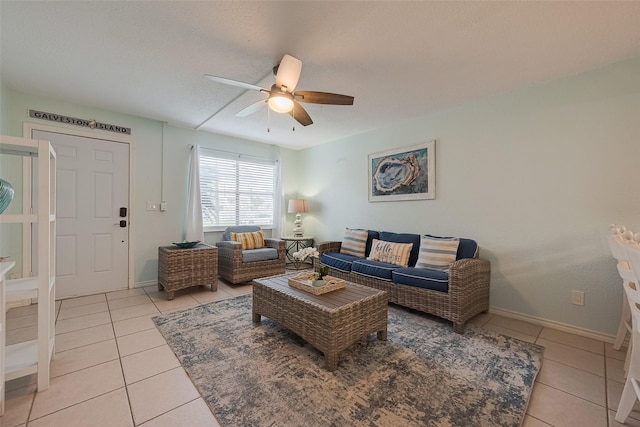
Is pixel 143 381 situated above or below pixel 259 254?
below

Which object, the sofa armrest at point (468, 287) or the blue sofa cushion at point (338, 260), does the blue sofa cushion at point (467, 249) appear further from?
the blue sofa cushion at point (338, 260)

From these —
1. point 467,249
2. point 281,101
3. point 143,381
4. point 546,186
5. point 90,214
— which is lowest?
point 143,381

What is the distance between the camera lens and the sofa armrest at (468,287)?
7.57 ft

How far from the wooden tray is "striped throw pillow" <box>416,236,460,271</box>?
1.12 meters

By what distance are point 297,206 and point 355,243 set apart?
156 centimetres

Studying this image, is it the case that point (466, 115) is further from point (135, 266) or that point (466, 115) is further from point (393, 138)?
point (135, 266)

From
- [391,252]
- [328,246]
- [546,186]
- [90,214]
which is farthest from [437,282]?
[90,214]

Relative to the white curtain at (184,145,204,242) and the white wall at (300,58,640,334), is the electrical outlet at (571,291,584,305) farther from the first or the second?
the white curtain at (184,145,204,242)


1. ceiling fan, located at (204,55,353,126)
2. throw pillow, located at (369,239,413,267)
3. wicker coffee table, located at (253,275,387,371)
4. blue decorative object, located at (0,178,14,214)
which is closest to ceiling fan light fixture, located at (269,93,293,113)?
ceiling fan, located at (204,55,353,126)

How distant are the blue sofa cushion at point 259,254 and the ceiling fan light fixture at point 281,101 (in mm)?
2248

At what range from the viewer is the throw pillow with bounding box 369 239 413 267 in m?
3.13

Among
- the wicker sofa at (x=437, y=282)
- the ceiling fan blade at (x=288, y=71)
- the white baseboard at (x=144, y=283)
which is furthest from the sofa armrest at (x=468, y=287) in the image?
the white baseboard at (x=144, y=283)

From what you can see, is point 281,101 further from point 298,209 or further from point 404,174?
point 298,209

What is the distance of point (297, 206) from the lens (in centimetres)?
484
